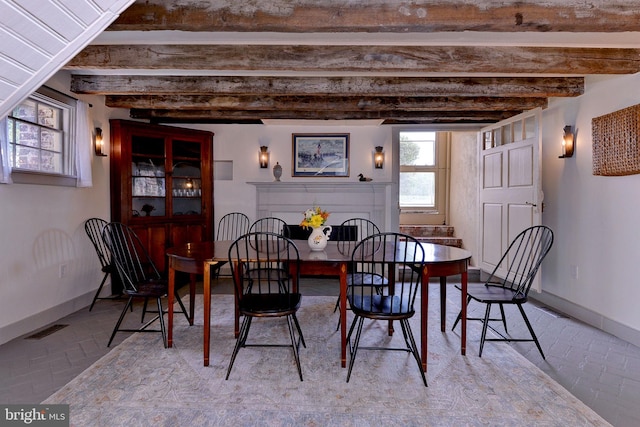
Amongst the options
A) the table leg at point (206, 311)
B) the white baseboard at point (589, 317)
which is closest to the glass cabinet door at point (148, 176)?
the table leg at point (206, 311)

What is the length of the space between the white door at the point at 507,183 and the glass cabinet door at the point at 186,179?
13.5 feet

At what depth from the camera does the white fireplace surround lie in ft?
17.5

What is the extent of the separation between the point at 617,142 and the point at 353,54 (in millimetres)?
2400

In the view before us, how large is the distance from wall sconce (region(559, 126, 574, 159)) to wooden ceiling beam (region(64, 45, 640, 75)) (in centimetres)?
91

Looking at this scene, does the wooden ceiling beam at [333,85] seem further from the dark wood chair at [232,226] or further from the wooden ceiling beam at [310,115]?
the dark wood chair at [232,226]

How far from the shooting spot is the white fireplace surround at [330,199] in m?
5.34

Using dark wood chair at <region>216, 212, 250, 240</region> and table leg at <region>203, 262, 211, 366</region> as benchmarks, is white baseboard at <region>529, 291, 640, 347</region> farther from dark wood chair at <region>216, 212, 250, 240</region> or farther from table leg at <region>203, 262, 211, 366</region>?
dark wood chair at <region>216, 212, 250, 240</region>

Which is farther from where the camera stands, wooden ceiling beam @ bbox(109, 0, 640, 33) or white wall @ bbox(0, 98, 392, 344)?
white wall @ bbox(0, 98, 392, 344)

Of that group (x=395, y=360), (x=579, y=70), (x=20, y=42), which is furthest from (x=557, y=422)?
(x=20, y=42)

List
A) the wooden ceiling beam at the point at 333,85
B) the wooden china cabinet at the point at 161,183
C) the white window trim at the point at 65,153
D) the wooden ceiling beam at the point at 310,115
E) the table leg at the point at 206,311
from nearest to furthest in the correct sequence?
the table leg at the point at 206,311
the white window trim at the point at 65,153
the wooden ceiling beam at the point at 333,85
the wooden china cabinet at the point at 161,183
the wooden ceiling beam at the point at 310,115

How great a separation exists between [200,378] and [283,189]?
133 inches

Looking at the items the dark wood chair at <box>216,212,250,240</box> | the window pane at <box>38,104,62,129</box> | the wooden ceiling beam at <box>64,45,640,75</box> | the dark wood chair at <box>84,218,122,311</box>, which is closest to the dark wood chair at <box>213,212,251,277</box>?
the dark wood chair at <box>216,212,250,240</box>

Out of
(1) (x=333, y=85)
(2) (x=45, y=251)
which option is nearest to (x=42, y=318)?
(2) (x=45, y=251)

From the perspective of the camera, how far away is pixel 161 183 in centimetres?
485
